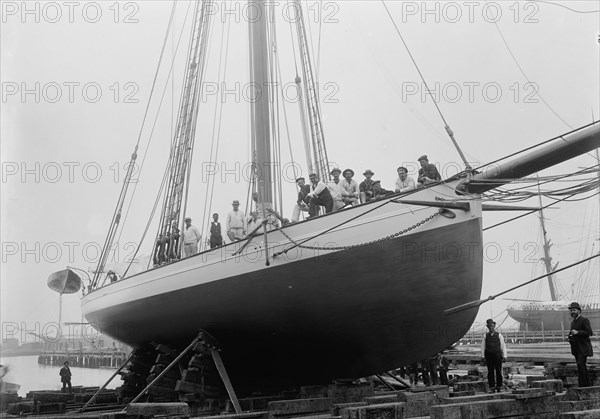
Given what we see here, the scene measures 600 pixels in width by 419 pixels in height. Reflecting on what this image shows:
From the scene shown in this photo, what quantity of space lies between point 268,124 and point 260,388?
14.9ft

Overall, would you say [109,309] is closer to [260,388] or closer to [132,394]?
[132,394]

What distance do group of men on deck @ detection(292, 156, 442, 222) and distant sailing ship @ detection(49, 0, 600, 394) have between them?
0.61 meters

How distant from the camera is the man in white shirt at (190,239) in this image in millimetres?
Result: 10518

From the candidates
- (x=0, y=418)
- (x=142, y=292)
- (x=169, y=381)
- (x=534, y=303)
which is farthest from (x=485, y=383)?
(x=534, y=303)

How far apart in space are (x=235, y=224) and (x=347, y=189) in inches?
82.7

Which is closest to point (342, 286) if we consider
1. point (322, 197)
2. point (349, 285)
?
point (349, 285)

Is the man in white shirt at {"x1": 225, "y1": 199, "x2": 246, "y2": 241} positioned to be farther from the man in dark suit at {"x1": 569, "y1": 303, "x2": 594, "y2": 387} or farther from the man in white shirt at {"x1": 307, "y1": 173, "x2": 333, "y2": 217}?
the man in dark suit at {"x1": 569, "y1": 303, "x2": 594, "y2": 387}

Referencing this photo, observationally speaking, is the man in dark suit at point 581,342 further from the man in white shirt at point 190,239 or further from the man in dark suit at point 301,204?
the man in white shirt at point 190,239

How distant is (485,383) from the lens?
28.9ft

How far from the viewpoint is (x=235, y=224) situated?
9812mm

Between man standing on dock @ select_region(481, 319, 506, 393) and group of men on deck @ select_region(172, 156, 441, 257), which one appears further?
man standing on dock @ select_region(481, 319, 506, 393)

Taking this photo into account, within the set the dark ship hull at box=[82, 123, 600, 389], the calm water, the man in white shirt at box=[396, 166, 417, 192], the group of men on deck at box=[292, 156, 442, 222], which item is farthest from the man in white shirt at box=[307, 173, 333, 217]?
the calm water

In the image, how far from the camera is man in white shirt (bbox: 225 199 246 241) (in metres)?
9.71

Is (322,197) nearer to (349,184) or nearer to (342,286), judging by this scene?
(349,184)
